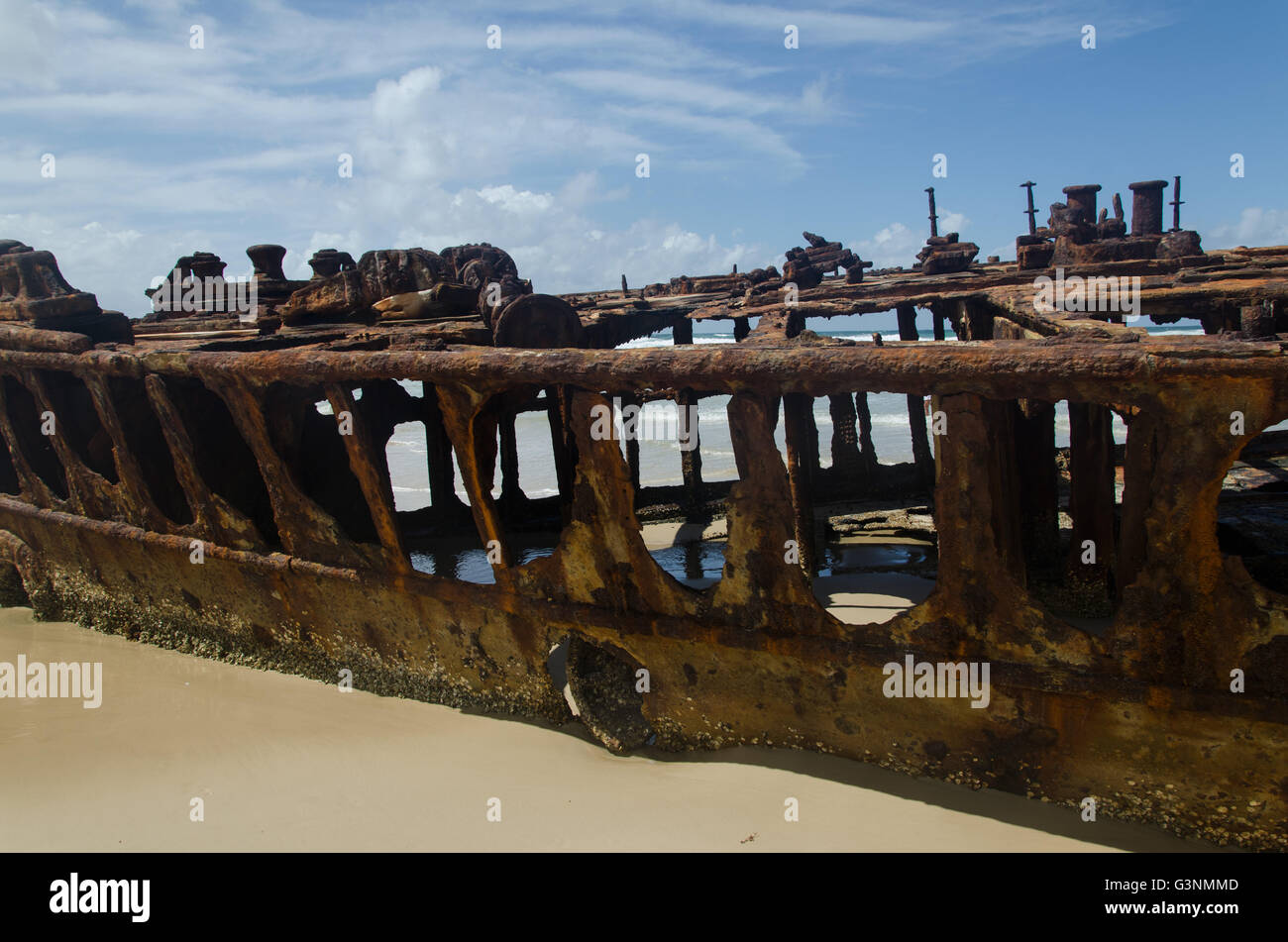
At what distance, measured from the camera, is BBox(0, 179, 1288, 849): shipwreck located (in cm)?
304

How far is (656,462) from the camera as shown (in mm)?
20531

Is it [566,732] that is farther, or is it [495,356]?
[566,732]

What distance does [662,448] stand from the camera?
22.8 meters

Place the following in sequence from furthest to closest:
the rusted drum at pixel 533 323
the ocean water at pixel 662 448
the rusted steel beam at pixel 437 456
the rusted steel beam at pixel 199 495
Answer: the ocean water at pixel 662 448
the rusted steel beam at pixel 437 456
the rusted steel beam at pixel 199 495
the rusted drum at pixel 533 323

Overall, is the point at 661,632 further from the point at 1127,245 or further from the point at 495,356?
the point at 1127,245

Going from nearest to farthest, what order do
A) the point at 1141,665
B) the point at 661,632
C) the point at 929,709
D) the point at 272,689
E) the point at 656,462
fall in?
the point at 1141,665, the point at 929,709, the point at 661,632, the point at 272,689, the point at 656,462

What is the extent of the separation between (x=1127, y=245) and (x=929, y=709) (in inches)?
201

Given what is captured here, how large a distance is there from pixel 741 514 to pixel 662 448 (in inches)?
751

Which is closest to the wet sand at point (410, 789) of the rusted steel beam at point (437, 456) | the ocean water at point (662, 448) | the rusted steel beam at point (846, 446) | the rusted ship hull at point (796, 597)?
the rusted ship hull at point (796, 597)

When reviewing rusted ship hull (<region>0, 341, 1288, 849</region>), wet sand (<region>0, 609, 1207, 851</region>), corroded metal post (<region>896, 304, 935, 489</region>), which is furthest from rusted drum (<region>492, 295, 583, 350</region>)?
corroded metal post (<region>896, 304, 935, 489</region>)

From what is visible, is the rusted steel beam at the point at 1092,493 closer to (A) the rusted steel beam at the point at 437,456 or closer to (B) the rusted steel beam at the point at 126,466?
(A) the rusted steel beam at the point at 437,456

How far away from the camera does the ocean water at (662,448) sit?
18.2 metres

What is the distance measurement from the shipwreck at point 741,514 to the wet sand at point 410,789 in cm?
13
